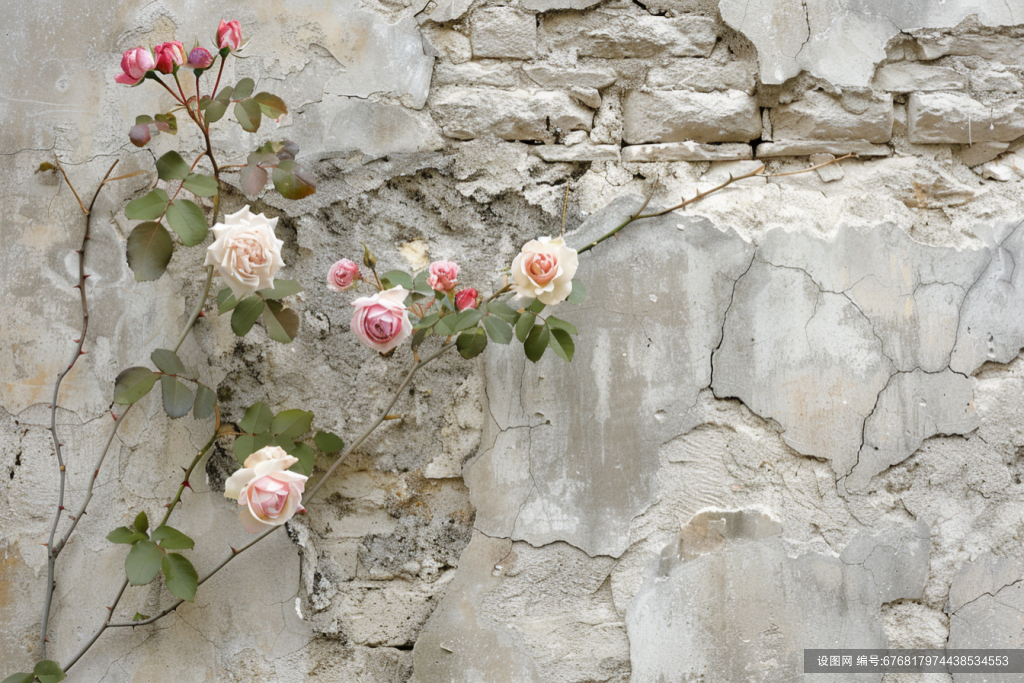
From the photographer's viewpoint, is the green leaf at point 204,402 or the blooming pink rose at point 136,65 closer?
the blooming pink rose at point 136,65

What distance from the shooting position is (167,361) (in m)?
1.27

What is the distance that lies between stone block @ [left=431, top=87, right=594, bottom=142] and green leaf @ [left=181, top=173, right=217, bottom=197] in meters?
0.48

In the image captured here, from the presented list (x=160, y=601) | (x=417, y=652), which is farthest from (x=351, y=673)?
(x=160, y=601)

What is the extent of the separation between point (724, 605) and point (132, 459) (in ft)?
4.11

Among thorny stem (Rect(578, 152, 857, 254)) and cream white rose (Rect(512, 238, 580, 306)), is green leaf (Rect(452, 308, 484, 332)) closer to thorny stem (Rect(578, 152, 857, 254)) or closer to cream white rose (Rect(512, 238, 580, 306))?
cream white rose (Rect(512, 238, 580, 306))

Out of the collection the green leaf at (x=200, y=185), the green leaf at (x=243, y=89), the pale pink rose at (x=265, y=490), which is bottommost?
the pale pink rose at (x=265, y=490)

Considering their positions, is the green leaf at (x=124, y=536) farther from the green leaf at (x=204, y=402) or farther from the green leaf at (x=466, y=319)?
the green leaf at (x=466, y=319)

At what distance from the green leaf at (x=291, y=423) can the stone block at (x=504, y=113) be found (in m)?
0.67

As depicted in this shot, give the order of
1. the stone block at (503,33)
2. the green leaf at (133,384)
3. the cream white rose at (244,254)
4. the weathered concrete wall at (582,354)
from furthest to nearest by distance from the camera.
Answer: the stone block at (503,33) < the weathered concrete wall at (582,354) < the green leaf at (133,384) < the cream white rose at (244,254)

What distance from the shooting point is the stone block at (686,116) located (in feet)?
4.81

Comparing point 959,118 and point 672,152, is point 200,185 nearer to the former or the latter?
point 672,152

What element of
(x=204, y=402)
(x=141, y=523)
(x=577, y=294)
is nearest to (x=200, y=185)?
(x=204, y=402)

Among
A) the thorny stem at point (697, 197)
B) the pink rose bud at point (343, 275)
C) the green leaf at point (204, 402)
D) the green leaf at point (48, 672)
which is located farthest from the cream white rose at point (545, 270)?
the green leaf at point (48, 672)

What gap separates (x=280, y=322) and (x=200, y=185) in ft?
0.96
